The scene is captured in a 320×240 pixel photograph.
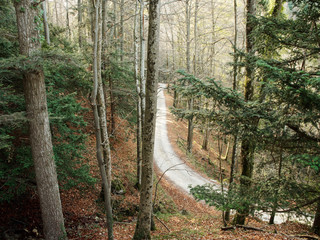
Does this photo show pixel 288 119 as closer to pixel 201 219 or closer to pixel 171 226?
pixel 171 226

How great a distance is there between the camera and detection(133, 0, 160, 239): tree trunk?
473cm

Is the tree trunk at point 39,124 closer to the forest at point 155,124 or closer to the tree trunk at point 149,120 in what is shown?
the forest at point 155,124

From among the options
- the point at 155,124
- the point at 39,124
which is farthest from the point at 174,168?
the point at 39,124

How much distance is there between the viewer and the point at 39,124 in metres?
5.44

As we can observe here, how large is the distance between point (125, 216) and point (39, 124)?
5921mm

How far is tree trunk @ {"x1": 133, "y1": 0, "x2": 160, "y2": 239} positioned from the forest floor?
0.71 m

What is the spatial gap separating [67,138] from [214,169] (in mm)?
14075

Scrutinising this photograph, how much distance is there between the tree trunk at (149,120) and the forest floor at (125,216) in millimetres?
712

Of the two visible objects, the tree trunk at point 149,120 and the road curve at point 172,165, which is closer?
the tree trunk at point 149,120

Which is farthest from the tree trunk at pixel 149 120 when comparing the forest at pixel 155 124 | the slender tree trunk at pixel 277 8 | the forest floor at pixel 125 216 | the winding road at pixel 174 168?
the winding road at pixel 174 168

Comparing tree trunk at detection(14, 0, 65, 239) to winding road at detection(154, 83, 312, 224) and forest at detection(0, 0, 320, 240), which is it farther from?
winding road at detection(154, 83, 312, 224)

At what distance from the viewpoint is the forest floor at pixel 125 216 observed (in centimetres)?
649

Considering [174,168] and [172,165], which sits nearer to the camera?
[172,165]

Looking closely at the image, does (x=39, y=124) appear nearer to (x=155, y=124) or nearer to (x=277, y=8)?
(x=155, y=124)
